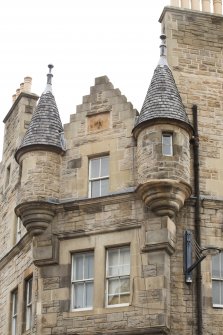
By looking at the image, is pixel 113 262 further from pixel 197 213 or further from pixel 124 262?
pixel 197 213

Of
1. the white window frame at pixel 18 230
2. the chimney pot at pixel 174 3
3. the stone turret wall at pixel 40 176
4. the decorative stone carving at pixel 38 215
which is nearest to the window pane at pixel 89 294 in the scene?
the decorative stone carving at pixel 38 215

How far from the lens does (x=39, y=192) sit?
21.5m

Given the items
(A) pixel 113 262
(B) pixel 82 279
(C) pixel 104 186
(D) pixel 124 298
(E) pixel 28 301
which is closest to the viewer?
(D) pixel 124 298

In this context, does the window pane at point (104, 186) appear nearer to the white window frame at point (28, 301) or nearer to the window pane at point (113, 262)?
the window pane at point (113, 262)

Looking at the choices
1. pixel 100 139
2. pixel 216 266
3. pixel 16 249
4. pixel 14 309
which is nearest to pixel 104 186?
pixel 100 139

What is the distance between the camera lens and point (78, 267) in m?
21.0

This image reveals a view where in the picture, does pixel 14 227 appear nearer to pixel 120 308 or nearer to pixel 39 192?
pixel 39 192

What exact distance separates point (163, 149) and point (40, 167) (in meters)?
3.73

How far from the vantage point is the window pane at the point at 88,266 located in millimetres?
20734

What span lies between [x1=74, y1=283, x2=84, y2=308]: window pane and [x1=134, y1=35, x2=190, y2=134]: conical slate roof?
4.74m

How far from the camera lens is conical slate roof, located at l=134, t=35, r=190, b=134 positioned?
825 inches

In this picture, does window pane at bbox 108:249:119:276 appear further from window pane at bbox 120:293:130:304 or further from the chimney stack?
the chimney stack

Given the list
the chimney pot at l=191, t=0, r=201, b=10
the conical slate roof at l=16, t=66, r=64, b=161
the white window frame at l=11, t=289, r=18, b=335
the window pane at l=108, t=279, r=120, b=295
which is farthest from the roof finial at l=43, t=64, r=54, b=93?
the window pane at l=108, t=279, r=120, b=295

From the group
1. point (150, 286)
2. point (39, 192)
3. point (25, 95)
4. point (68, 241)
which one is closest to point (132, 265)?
point (150, 286)
